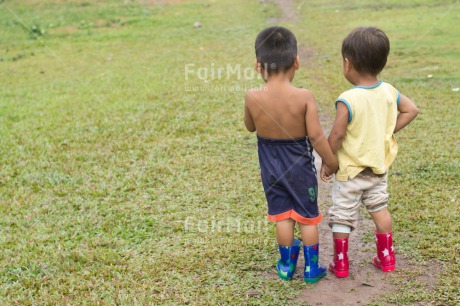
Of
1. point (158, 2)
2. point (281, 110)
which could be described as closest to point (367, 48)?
point (281, 110)

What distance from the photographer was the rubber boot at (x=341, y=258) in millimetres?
3242

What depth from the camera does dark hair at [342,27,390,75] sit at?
3037 mm

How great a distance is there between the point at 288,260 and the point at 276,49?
1.25 m

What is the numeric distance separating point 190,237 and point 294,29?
34.8ft

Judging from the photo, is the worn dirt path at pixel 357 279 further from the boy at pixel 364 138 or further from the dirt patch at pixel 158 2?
the dirt patch at pixel 158 2

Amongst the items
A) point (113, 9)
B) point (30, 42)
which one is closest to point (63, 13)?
point (113, 9)

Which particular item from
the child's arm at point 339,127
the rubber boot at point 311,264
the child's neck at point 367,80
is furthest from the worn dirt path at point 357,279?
the child's neck at point 367,80

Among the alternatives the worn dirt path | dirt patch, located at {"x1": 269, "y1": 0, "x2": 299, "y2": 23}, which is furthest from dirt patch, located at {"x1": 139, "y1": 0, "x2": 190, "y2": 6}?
the worn dirt path

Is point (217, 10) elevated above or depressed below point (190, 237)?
above

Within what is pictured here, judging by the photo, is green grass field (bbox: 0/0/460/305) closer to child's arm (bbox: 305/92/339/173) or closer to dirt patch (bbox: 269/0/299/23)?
child's arm (bbox: 305/92/339/173)

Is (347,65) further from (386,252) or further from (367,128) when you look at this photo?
(386,252)

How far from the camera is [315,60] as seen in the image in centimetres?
1010

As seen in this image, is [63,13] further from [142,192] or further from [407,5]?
[142,192]

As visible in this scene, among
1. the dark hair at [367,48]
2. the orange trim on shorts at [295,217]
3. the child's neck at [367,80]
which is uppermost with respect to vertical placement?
the dark hair at [367,48]
